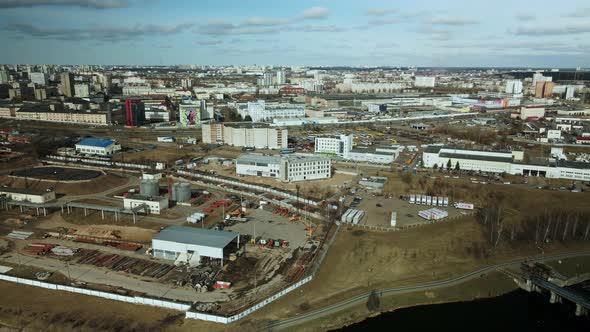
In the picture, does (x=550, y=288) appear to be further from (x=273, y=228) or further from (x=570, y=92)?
(x=570, y=92)

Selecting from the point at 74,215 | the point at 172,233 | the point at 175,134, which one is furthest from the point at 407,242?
the point at 175,134

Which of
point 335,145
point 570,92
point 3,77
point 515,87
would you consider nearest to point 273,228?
point 335,145

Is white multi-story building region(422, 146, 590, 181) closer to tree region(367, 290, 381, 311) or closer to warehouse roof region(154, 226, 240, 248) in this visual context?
tree region(367, 290, 381, 311)

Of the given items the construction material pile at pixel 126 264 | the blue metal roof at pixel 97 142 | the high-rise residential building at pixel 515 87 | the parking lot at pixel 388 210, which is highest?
the high-rise residential building at pixel 515 87

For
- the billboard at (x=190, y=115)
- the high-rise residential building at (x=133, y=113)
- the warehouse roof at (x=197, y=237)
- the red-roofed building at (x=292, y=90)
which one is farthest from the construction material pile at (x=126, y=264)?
the red-roofed building at (x=292, y=90)

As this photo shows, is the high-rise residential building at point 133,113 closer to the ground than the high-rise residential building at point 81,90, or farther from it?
closer to the ground

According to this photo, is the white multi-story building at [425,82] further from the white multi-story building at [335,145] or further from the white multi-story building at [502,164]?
the white multi-story building at [502,164]

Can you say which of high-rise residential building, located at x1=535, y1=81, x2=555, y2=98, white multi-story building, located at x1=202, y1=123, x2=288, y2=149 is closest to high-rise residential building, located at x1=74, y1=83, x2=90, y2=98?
white multi-story building, located at x1=202, y1=123, x2=288, y2=149
